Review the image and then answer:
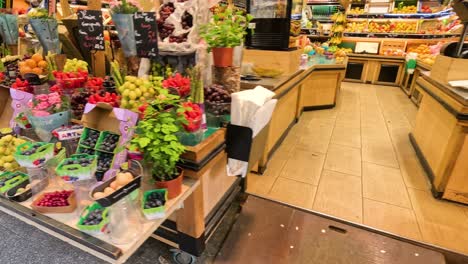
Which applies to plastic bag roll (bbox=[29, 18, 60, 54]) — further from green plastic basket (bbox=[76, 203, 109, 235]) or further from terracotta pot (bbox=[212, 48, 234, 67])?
green plastic basket (bbox=[76, 203, 109, 235])

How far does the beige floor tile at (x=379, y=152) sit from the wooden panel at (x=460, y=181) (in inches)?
26.4

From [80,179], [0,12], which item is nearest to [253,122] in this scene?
[80,179]

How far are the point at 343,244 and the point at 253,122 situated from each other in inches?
47.2

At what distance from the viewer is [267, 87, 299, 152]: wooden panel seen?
2922 millimetres

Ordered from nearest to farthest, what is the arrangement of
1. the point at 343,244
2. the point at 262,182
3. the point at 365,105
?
the point at 343,244
the point at 262,182
the point at 365,105

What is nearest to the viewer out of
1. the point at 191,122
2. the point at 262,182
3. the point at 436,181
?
the point at 191,122

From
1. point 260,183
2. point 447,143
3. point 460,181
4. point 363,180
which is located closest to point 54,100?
point 260,183

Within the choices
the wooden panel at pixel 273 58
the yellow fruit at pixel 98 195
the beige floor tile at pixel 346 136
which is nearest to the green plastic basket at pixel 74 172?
the yellow fruit at pixel 98 195

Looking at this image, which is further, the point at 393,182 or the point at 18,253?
the point at 393,182

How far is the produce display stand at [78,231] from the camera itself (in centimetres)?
86

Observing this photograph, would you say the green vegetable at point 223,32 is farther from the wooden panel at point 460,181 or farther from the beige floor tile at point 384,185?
the wooden panel at point 460,181

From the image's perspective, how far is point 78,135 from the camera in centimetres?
131

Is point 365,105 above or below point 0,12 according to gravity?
below

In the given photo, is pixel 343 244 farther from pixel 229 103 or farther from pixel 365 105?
pixel 365 105
